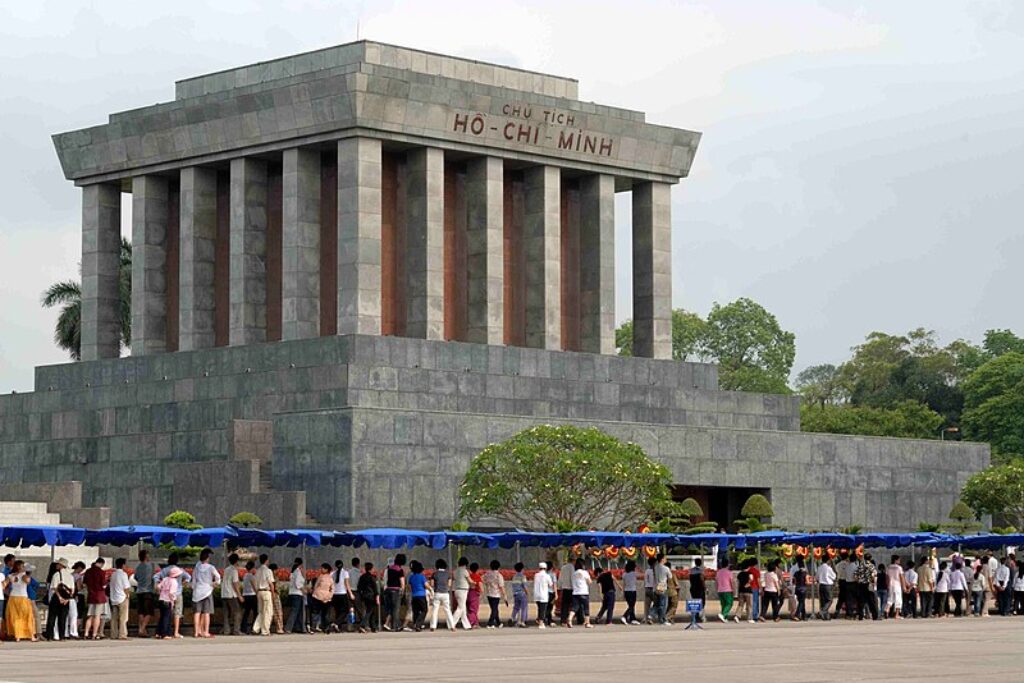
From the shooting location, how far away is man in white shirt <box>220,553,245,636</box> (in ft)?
131

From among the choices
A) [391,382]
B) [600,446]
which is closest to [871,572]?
[600,446]

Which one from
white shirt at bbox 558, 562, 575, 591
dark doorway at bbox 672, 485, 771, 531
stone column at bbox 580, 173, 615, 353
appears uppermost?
stone column at bbox 580, 173, 615, 353

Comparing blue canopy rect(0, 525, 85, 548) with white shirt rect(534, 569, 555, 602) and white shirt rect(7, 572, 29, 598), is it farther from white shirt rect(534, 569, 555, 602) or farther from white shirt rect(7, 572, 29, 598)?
white shirt rect(534, 569, 555, 602)

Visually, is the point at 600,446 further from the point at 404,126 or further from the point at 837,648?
the point at 837,648

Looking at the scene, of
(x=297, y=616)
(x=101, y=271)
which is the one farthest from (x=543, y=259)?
(x=297, y=616)

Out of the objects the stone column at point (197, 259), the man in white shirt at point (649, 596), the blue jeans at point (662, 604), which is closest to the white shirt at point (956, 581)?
the blue jeans at point (662, 604)

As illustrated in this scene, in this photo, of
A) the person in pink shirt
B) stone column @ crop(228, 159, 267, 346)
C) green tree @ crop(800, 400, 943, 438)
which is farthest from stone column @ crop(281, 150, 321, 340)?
green tree @ crop(800, 400, 943, 438)

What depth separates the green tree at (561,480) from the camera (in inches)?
2028

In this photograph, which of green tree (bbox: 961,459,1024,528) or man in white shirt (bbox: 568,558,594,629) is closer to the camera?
man in white shirt (bbox: 568,558,594,629)

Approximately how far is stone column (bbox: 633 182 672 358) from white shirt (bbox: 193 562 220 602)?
29.5 metres

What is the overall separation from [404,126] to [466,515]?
43.5 ft

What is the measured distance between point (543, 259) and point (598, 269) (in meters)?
2.63

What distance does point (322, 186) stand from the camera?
62.7m

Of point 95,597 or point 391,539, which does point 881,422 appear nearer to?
point 391,539
